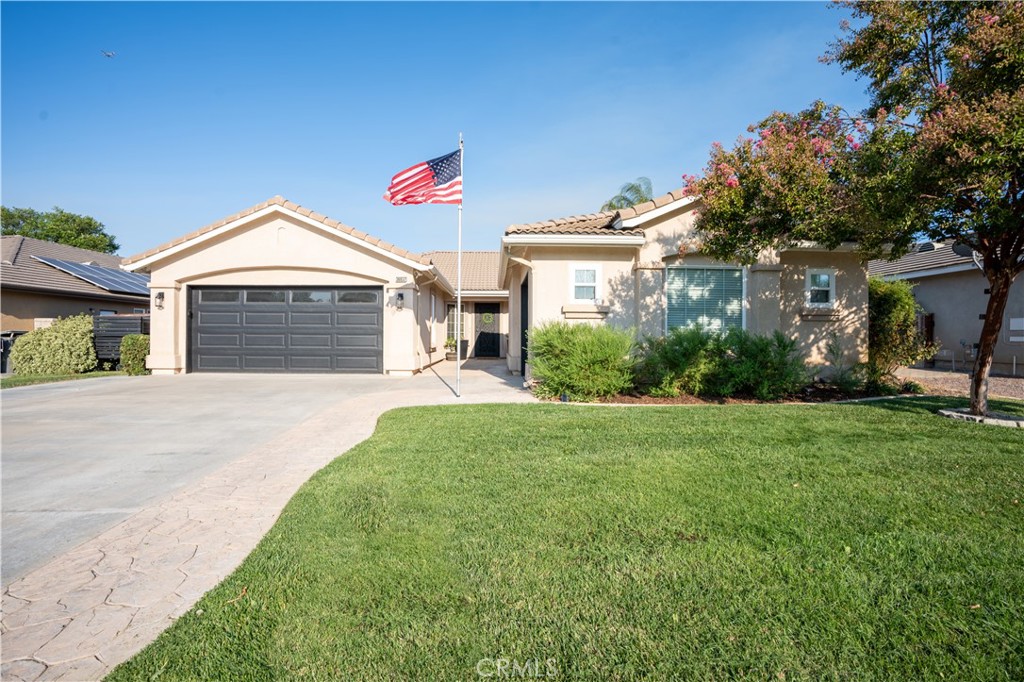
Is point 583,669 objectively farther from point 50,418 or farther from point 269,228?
point 269,228

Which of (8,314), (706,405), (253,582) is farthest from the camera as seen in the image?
(8,314)

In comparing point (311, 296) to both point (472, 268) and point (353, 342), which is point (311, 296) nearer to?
point (353, 342)

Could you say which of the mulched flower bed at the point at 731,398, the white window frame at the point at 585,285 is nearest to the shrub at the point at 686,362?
the mulched flower bed at the point at 731,398

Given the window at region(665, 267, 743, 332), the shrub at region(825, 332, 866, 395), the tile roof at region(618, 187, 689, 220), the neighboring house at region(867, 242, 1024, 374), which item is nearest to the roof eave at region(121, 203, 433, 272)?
the tile roof at region(618, 187, 689, 220)

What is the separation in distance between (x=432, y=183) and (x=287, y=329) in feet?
23.2

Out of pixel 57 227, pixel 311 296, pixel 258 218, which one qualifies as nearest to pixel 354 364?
pixel 311 296

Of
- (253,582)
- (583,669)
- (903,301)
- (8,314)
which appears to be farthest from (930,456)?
(8,314)

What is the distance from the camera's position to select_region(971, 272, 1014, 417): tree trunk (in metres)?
7.26

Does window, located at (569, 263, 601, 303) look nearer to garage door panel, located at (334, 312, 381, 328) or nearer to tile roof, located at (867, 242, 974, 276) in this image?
garage door panel, located at (334, 312, 381, 328)

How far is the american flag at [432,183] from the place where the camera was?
10.3 metres

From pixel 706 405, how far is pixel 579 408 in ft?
7.30

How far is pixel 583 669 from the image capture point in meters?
2.21

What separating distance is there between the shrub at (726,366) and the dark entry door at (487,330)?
46.0 feet

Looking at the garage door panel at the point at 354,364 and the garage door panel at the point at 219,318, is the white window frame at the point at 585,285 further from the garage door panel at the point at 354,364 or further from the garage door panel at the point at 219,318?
the garage door panel at the point at 219,318
